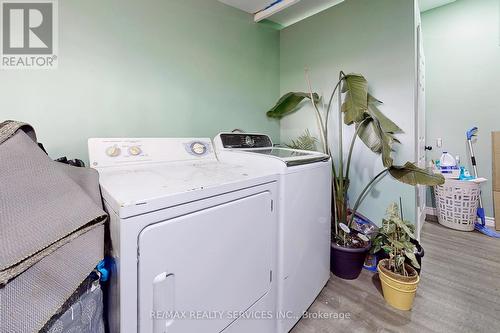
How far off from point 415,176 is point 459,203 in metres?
1.79

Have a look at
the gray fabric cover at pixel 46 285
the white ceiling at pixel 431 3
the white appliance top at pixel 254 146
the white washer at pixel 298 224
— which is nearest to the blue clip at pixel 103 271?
the gray fabric cover at pixel 46 285

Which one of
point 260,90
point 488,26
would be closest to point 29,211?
point 260,90

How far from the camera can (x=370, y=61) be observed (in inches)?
79.5

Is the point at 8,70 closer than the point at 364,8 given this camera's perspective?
Yes

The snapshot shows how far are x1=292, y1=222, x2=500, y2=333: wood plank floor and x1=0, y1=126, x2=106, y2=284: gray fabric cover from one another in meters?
1.40

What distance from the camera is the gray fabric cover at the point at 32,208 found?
54 centimetres

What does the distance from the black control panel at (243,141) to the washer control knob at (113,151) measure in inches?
28.1

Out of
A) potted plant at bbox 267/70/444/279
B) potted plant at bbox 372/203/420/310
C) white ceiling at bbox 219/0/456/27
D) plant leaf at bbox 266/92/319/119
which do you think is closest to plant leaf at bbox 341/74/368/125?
potted plant at bbox 267/70/444/279

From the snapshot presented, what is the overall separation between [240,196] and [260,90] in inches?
71.4

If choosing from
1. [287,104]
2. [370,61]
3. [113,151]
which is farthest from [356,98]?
[113,151]

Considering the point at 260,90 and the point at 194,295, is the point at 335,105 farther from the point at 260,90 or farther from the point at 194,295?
the point at 194,295

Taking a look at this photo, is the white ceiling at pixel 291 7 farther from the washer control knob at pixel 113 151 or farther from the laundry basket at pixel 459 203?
the laundry basket at pixel 459 203

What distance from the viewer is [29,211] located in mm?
615

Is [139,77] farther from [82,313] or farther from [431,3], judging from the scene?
[431,3]
